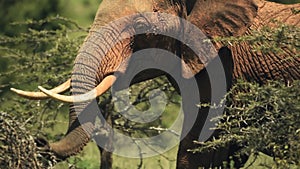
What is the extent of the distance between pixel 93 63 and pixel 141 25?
1.62 ft

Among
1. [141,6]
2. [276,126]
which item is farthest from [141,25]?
[276,126]

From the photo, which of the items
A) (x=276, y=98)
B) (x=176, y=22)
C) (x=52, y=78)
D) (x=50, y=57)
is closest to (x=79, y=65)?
(x=176, y=22)

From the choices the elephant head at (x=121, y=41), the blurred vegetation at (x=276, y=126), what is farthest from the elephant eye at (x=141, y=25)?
the blurred vegetation at (x=276, y=126)

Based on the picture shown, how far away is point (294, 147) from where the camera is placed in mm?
5977

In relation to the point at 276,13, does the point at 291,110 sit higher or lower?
lower

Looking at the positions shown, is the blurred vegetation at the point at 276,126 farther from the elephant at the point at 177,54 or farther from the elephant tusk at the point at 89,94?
the elephant tusk at the point at 89,94

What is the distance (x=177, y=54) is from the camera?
23.6 feet

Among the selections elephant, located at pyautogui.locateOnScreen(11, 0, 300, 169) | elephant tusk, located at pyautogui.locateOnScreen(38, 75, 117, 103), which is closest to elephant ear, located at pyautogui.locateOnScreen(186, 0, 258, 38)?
elephant, located at pyautogui.locateOnScreen(11, 0, 300, 169)

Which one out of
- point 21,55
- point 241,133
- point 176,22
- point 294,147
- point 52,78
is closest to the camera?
point 294,147

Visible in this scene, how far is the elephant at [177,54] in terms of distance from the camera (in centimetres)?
662

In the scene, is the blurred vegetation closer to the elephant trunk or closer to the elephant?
the elephant

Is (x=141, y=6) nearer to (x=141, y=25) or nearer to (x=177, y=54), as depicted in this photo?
(x=141, y=25)

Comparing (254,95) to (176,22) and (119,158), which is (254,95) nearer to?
(176,22)

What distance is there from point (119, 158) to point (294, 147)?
12.8 feet
